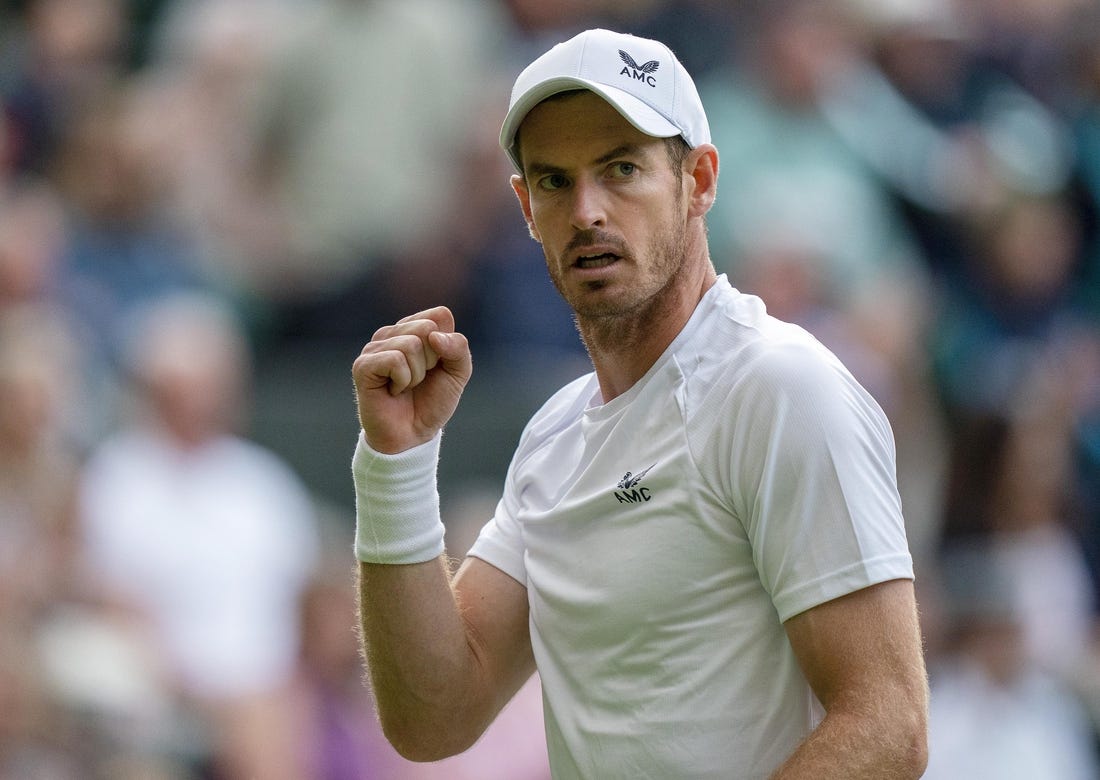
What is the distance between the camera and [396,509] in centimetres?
305

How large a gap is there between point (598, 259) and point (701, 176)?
0.86ft

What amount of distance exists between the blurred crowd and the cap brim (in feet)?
9.88

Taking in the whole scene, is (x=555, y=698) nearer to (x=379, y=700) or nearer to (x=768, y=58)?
(x=379, y=700)

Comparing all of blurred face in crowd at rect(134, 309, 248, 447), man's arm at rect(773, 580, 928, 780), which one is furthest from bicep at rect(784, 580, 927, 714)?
blurred face in crowd at rect(134, 309, 248, 447)

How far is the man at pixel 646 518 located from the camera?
2559 millimetres

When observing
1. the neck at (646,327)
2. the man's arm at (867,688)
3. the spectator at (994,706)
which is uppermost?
the neck at (646,327)

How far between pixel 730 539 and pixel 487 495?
403cm

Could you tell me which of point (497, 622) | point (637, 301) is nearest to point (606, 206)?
point (637, 301)

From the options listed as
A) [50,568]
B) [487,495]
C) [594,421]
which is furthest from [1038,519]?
[594,421]

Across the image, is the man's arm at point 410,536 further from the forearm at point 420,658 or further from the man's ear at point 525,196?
the man's ear at point 525,196

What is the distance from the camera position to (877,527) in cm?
256

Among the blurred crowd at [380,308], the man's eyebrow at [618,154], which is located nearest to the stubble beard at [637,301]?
the man's eyebrow at [618,154]

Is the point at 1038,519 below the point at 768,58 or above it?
below

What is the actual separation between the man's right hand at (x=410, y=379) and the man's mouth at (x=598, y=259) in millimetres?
274
